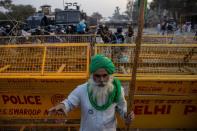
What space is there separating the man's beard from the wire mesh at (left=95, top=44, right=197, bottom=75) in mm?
2504

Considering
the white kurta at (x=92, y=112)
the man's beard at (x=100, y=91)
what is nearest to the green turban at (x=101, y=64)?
the man's beard at (x=100, y=91)

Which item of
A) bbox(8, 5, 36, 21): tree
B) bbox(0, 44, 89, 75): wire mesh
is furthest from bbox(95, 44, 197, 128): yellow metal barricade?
bbox(8, 5, 36, 21): tree

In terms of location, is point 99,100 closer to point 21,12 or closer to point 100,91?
point 100,91

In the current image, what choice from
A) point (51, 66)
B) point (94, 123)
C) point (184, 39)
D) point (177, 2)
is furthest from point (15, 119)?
point (177, 2)

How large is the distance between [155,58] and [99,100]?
11.3 feet

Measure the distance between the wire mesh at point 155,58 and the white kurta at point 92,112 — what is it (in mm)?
2455

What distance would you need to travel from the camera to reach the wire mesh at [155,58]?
647 cm

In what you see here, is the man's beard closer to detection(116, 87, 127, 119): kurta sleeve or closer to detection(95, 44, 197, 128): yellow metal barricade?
detection(116, 87, 127, 119): kurta sleeve

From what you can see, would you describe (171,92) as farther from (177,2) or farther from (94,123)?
(177,2)

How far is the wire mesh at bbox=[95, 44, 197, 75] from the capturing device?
21.2 feet

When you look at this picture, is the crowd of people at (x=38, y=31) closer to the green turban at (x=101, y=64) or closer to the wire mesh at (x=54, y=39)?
the wire mesh at (x=54, y=39)

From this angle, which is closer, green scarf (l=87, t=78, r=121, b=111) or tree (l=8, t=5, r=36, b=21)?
green scarf (l=87, t=78, r=121, b=111)

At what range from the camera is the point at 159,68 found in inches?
265

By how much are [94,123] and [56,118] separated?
2.65 metres
